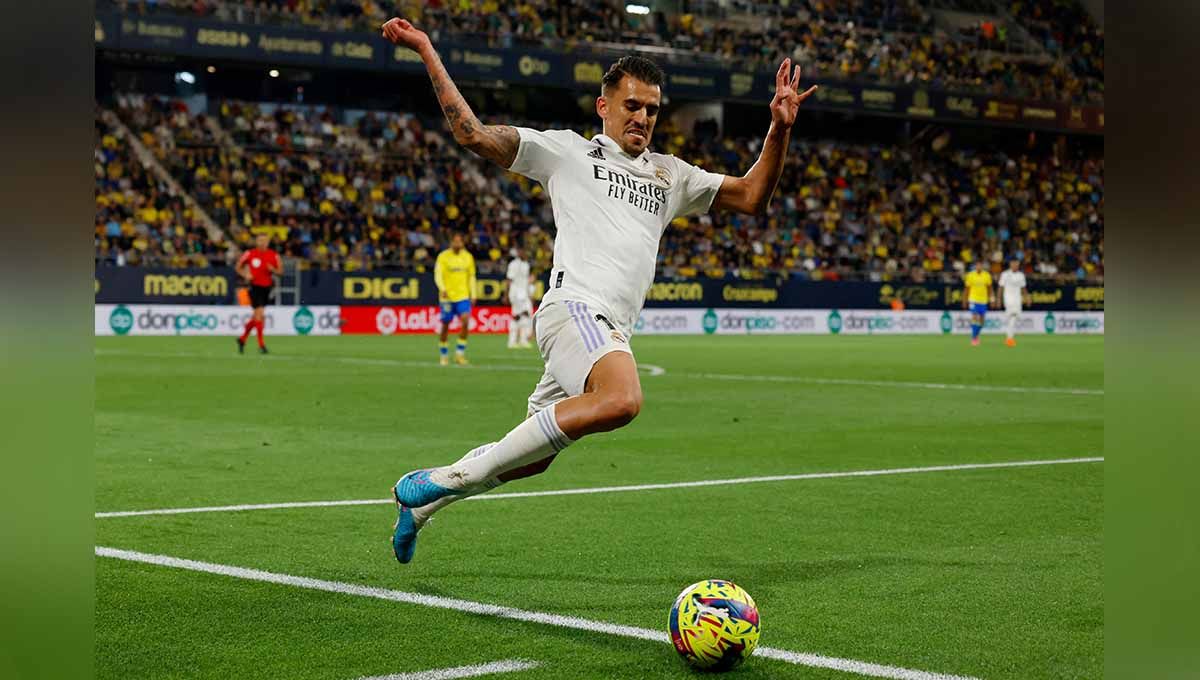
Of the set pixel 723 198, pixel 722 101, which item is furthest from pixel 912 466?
pixel 722 101

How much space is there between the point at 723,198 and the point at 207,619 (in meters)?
3.02

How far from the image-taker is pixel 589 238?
5918mm

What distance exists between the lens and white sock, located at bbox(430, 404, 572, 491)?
5410mm

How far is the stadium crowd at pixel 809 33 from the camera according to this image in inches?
1688

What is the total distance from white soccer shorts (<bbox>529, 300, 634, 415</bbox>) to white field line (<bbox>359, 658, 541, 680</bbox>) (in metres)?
1.39

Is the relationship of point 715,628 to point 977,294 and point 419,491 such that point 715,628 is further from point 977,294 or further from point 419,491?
point 977,294

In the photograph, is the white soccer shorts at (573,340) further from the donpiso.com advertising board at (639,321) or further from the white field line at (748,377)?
the donpiso.com advertising board at (639,321)

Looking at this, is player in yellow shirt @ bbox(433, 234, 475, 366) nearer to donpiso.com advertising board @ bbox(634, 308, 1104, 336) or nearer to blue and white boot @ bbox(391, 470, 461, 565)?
donpiso.com advertising board @ bbox(634, 308, 1104, 336)

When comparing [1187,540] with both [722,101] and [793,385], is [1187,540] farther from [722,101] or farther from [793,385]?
[722,101]

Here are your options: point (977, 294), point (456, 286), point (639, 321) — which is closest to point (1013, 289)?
point (977, 294)

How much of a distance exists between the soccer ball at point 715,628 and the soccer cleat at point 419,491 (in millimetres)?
1353

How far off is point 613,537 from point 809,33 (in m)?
46.8

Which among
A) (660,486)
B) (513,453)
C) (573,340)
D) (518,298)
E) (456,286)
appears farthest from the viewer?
(518,298)

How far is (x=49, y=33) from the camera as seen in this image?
1589 mm
